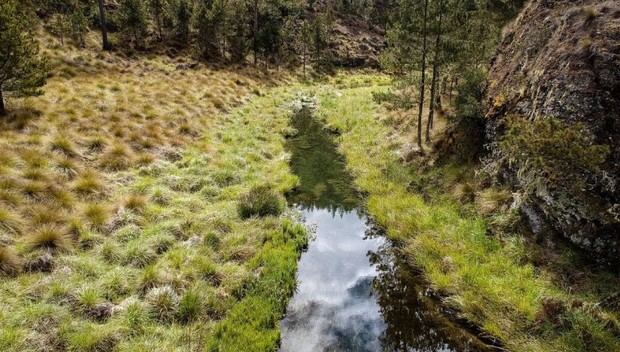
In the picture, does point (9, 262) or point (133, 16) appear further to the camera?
point (133, 16)

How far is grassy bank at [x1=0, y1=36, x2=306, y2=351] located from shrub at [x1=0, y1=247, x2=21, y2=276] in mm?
28

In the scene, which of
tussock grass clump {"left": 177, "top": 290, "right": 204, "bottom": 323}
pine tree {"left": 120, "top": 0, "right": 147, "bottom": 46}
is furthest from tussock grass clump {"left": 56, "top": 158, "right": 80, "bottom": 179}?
pine tree {"left": 120, "top": 0, "right": 147, "bottom": 46}

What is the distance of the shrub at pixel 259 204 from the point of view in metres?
14.3

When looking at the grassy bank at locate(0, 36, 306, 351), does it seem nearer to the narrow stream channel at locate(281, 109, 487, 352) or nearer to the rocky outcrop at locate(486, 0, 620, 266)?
the narrow stream channel at locate(281, 109, 487, 352)

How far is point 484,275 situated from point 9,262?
1177 centimetres

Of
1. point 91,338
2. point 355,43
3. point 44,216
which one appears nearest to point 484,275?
point 91,338

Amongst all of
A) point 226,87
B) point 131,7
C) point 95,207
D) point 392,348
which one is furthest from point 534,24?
point 131,7

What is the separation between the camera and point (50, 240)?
10133mm

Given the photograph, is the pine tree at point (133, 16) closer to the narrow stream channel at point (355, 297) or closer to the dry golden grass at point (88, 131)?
the dry golden grass at point (88, 131)

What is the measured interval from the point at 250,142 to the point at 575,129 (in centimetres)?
1594

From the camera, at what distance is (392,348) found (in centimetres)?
901

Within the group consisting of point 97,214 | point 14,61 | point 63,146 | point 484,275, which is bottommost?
point 484,275

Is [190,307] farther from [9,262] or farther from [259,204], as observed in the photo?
[259,204]

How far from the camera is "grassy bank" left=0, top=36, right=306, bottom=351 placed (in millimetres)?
8328
